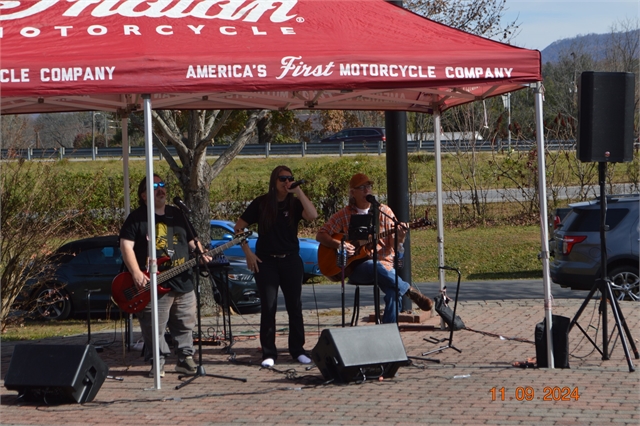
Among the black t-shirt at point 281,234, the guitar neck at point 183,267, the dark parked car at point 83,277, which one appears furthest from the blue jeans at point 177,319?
the dark parked car at point 83,277

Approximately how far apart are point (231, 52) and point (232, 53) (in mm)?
29

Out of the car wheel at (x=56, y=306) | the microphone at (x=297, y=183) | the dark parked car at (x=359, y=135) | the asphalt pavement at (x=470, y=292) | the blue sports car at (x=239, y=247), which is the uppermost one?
the dark parked car at (x=359, y=135)

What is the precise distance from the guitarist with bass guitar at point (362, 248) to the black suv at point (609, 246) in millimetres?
5479

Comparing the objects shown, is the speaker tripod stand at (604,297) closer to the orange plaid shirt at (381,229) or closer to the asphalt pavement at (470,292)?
the orange plaid shirt at (381,229)

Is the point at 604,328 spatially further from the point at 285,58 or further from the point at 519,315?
the point at 285,58

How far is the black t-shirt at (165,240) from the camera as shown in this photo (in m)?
7.88

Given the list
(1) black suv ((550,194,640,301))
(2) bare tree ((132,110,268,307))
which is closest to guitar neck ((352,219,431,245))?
(2) bare tree ((132,110,268,307))

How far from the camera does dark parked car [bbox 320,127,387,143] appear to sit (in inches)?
1791

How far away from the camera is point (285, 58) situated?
284 inches

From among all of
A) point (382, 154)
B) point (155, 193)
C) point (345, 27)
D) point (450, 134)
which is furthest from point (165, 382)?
point (382, 154)

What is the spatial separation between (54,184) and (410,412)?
8.47 m

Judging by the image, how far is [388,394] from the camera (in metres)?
6.97
